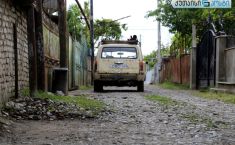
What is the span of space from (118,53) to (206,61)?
3.98 meters

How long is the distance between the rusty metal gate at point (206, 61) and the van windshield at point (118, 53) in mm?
3180

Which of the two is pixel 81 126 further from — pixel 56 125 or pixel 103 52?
pixel 103 52

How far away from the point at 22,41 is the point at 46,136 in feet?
20.0

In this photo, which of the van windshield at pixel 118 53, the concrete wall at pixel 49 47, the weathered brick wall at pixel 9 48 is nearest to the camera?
the weathered brick wall at pixel 9 48

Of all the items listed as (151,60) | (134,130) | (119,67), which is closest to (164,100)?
(134,130)

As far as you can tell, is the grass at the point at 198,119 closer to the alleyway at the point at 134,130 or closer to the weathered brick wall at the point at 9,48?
the alleyway at the point at 134,130

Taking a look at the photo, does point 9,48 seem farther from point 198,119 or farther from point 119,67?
point 119,67

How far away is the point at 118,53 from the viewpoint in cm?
2125

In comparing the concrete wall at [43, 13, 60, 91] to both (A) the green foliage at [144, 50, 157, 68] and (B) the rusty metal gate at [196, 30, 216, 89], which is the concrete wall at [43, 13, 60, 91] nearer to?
(B) the rusty metal gate at [196, 30, 216, 89]

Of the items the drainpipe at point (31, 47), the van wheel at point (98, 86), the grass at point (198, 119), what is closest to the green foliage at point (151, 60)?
the van wheel at point (98, 86)

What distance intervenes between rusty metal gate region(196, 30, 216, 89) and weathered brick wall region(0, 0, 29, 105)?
1002 centimetres

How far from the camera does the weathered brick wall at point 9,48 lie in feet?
→ 31.7

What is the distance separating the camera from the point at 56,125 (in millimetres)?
7953

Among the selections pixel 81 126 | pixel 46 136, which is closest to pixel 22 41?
pixel 81 126
